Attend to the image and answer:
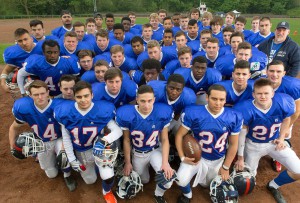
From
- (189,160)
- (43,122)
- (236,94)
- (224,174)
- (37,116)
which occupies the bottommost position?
(224,174)

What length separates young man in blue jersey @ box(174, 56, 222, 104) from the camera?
14.9 feet

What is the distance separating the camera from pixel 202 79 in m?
4.71

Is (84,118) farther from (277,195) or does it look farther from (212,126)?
(277,195)

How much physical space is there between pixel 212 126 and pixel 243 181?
3.17ft

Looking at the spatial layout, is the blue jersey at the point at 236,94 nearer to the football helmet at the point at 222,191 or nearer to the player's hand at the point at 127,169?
the football helmet at the point at 222,191

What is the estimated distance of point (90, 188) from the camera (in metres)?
4.24

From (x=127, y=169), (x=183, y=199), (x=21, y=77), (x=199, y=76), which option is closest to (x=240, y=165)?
(x=183, y=199)

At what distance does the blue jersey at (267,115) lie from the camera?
3.95m

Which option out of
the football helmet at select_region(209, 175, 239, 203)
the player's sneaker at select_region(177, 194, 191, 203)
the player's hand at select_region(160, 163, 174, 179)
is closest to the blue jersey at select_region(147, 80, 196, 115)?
the player's hand at select_region(160, 163, 174, 179)

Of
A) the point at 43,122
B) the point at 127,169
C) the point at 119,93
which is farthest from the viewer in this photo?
the point at 119,93

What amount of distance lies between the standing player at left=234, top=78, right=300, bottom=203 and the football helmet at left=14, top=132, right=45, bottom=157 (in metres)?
3.14

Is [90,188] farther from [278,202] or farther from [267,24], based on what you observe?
[267,24]

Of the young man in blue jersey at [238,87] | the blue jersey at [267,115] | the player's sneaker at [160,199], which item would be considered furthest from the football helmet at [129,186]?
the young man in blue jersey at [238,87]

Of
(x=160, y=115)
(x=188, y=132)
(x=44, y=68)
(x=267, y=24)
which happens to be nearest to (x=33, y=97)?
(x=44, y=68)
